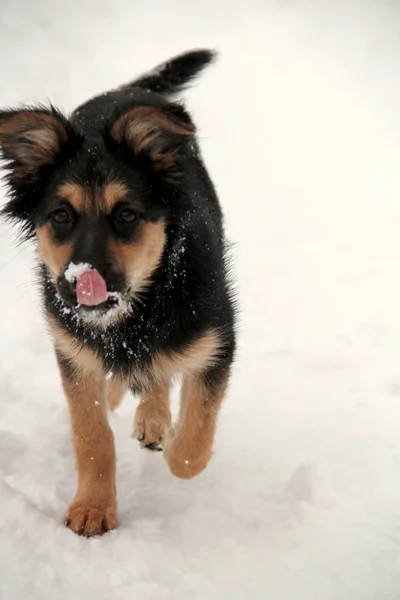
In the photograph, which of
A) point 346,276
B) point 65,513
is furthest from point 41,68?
point 65,513

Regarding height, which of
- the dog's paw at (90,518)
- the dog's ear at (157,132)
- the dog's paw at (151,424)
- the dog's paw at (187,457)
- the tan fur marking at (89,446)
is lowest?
the dog's paw at (151,424)

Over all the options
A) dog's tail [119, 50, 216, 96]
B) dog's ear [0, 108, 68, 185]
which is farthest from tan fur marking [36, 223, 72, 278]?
dog's tail [119, 50, 216, 96]

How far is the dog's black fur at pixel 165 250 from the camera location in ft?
8.78

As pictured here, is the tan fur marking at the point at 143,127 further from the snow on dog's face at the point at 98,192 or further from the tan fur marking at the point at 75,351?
the tan fur marking at the point at 75,351

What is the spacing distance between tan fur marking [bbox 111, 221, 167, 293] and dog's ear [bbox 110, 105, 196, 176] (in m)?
0.28

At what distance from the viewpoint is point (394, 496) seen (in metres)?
3.10

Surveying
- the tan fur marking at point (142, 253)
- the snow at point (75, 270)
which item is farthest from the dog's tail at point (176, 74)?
the snow at point (75, 270)

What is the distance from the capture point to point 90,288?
8.05 feet

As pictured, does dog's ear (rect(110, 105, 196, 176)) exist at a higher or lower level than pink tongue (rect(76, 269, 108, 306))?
higher

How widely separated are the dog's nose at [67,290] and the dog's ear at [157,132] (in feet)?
2.18

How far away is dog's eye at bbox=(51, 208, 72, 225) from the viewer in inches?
104

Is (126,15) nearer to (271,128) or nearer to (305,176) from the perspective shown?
(271,128)

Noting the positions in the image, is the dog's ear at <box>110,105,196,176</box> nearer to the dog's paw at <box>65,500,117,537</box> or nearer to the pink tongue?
the pink tongue

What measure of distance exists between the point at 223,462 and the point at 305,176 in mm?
5083
